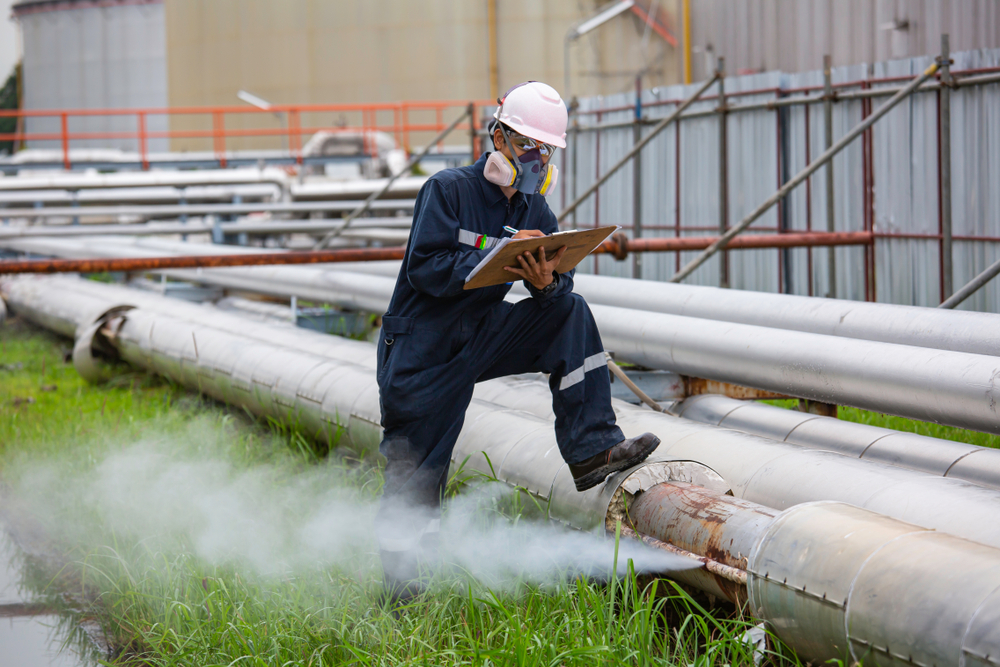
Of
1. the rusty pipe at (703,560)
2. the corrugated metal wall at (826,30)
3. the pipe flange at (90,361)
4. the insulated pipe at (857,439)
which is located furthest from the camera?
the corrugated metal wall at (826,30)

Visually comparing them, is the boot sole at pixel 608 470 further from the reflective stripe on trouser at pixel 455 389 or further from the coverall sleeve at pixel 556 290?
the coverall sleeve at pixel 556 290

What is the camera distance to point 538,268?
302 centimetres

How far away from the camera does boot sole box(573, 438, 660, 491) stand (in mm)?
3201

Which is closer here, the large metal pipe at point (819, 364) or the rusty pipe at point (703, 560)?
the rusty pipe at point (703, 560)

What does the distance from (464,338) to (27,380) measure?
570 cm

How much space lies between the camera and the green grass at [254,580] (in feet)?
9.52

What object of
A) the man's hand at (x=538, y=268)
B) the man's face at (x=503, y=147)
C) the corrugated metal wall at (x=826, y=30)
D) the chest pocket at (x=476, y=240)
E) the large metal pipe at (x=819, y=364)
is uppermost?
the corrugated metal wall at (x=826, y=30)

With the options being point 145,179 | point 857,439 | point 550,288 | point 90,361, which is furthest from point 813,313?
point 145,179

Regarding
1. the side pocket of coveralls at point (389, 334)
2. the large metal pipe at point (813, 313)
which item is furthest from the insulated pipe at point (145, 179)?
the side pocket of coveralls at point (389, 334)

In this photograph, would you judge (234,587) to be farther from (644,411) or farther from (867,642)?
(867,642)

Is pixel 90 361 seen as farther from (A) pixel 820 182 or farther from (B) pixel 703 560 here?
(A) pixel 820 182

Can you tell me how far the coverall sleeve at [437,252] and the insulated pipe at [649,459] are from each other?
83cm

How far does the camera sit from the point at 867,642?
2.23 m

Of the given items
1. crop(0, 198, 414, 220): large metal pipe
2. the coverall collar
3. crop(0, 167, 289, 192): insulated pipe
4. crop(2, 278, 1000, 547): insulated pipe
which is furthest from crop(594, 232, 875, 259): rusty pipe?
crop(0, 167, 289, 192): insulated pipe
